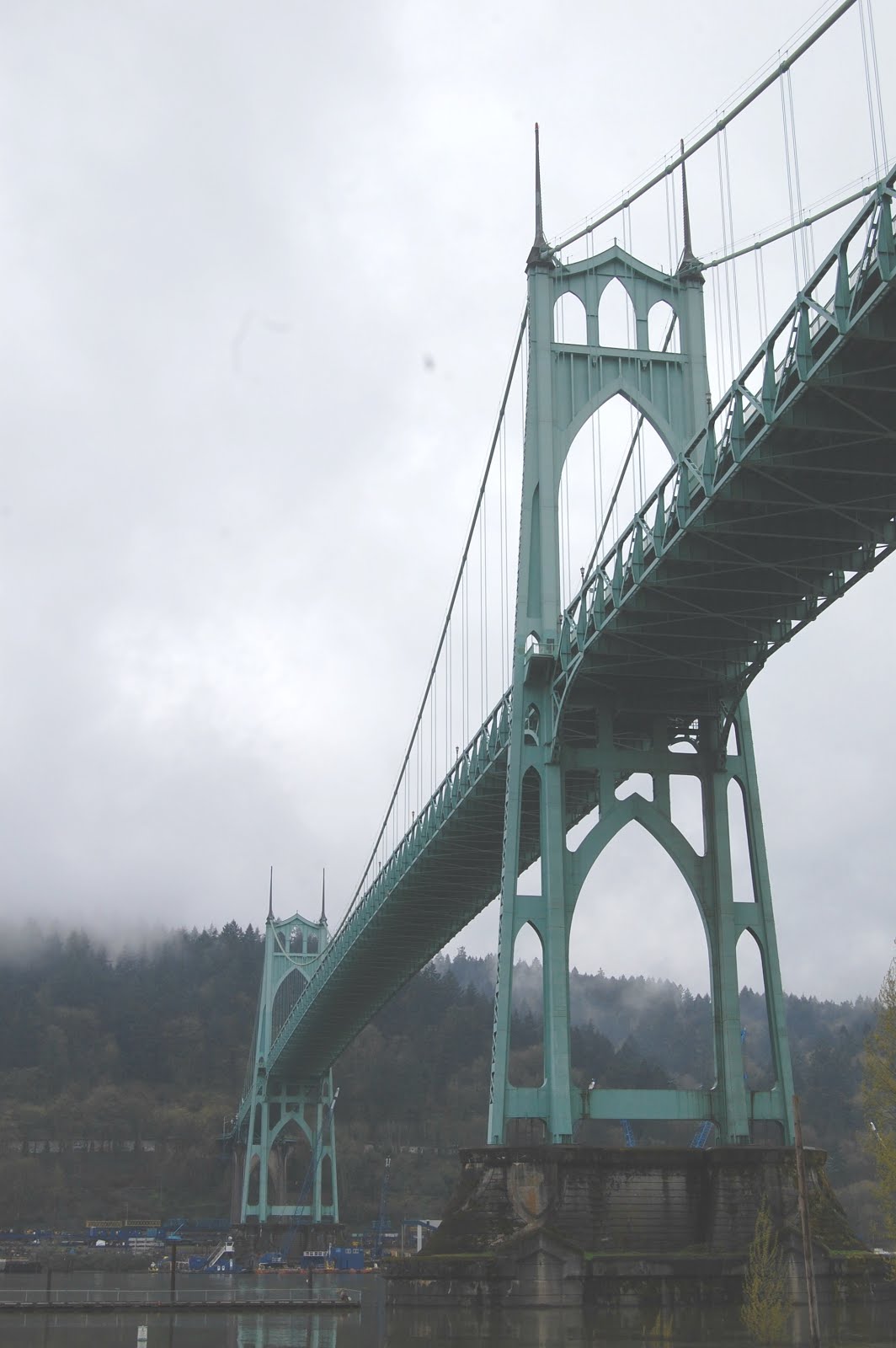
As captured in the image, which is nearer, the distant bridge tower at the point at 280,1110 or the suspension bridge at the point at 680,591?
the suspension bridge at the point at 680,591

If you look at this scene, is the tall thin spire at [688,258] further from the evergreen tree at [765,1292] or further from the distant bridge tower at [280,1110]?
the distant bridge tower at [280,1110]

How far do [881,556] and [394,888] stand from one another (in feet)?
97.0

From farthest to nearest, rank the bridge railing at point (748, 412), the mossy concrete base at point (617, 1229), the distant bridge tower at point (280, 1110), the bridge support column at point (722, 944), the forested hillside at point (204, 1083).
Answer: the forested hillside at point (204, 1083), the distant bridge tower at point (280, 1110), the bridge support column at point (722, 944), the mossy concrete base at point (617, 1229), the bridge railing at point (748, 412)

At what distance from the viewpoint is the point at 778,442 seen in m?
25.1

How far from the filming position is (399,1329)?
3008 centimetres

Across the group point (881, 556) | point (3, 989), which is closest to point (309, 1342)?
point (881, 556)

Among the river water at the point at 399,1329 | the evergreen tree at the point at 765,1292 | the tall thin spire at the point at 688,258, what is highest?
the tall thin spire at the point at 688,258

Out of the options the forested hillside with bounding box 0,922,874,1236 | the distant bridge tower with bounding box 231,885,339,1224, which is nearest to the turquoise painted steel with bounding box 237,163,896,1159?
the distant bridge tower with bounding box 231,885,339,1224

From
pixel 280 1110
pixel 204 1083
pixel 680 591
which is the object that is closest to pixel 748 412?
pixel 680 591

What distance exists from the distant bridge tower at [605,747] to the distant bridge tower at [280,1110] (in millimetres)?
61012

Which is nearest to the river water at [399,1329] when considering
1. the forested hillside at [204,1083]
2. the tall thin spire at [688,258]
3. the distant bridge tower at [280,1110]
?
the tall thin spire at [688,258]

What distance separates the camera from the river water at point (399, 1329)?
26.6 metres

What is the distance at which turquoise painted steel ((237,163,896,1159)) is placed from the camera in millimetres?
24016

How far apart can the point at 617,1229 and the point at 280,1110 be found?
262ft
